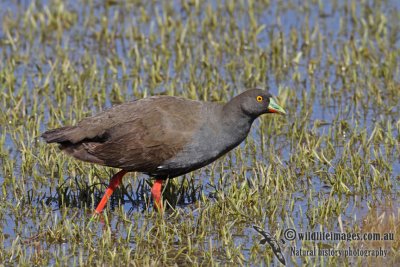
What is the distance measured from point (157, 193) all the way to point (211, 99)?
3.15 metres

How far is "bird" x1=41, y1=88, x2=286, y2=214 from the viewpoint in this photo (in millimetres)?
8430

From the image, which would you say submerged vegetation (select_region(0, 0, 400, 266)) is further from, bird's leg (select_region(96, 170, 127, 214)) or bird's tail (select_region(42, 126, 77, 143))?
bird's tail (select_region(42, 126, 77, 143))


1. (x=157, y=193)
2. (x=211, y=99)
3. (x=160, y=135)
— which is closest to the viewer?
(x=160, y=135)

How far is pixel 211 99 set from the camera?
11742mm

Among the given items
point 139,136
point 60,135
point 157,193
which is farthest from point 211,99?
point 60,135

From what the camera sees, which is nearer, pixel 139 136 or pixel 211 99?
pixel 139 136

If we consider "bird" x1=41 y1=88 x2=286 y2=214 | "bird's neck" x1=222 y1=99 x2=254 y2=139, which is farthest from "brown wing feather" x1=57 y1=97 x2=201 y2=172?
"bird's neck" x1=222 y1=99 x2=254 y2=139

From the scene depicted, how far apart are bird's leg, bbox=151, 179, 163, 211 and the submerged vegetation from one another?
86 mm

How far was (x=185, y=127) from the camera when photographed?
845 cm

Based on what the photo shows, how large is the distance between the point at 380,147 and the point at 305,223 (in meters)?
2.21

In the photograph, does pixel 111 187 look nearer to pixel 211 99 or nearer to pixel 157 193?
pixel 157 193

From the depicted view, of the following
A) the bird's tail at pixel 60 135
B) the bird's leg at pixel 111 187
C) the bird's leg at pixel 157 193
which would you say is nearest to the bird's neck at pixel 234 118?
the bird's leg at pixel 157 193

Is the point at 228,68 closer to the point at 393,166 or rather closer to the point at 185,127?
the point at 393,166

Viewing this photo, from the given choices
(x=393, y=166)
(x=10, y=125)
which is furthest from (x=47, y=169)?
(x=393, y=166)
